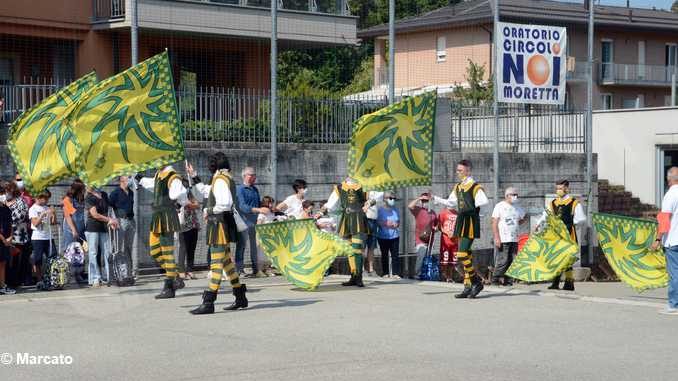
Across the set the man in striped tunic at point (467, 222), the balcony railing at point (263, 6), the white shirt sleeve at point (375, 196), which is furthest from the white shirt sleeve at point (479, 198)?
the balcony railing at point (263, 6)

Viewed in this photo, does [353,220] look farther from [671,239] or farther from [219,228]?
[671,239]

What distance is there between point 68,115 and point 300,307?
410 cm

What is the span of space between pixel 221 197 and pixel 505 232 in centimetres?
767

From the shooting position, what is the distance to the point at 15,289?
15.5 metres

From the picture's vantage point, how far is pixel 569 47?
1580 inches

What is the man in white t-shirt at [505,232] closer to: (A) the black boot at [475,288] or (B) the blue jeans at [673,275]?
(A) the black boot at [475,288]

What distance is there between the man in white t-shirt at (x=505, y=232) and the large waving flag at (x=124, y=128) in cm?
691

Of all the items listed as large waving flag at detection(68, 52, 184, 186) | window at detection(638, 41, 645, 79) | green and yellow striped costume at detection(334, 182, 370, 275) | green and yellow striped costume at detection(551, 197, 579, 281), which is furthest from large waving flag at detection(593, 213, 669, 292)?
window at detection(638, 41, 645, 79)

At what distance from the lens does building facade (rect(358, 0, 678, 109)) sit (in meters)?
34.4

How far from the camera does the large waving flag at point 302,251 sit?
15.0 metres

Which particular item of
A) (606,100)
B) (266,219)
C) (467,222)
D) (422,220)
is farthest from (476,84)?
(467,222)

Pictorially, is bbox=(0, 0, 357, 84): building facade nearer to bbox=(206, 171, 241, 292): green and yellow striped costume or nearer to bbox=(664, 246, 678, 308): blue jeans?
bbox=(206, 171, 241, 292): green and yellow striped costume

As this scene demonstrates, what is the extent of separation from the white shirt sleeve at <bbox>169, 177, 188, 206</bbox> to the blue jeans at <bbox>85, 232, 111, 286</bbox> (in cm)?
243

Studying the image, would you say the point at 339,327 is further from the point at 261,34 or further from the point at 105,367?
the point at 261,34
